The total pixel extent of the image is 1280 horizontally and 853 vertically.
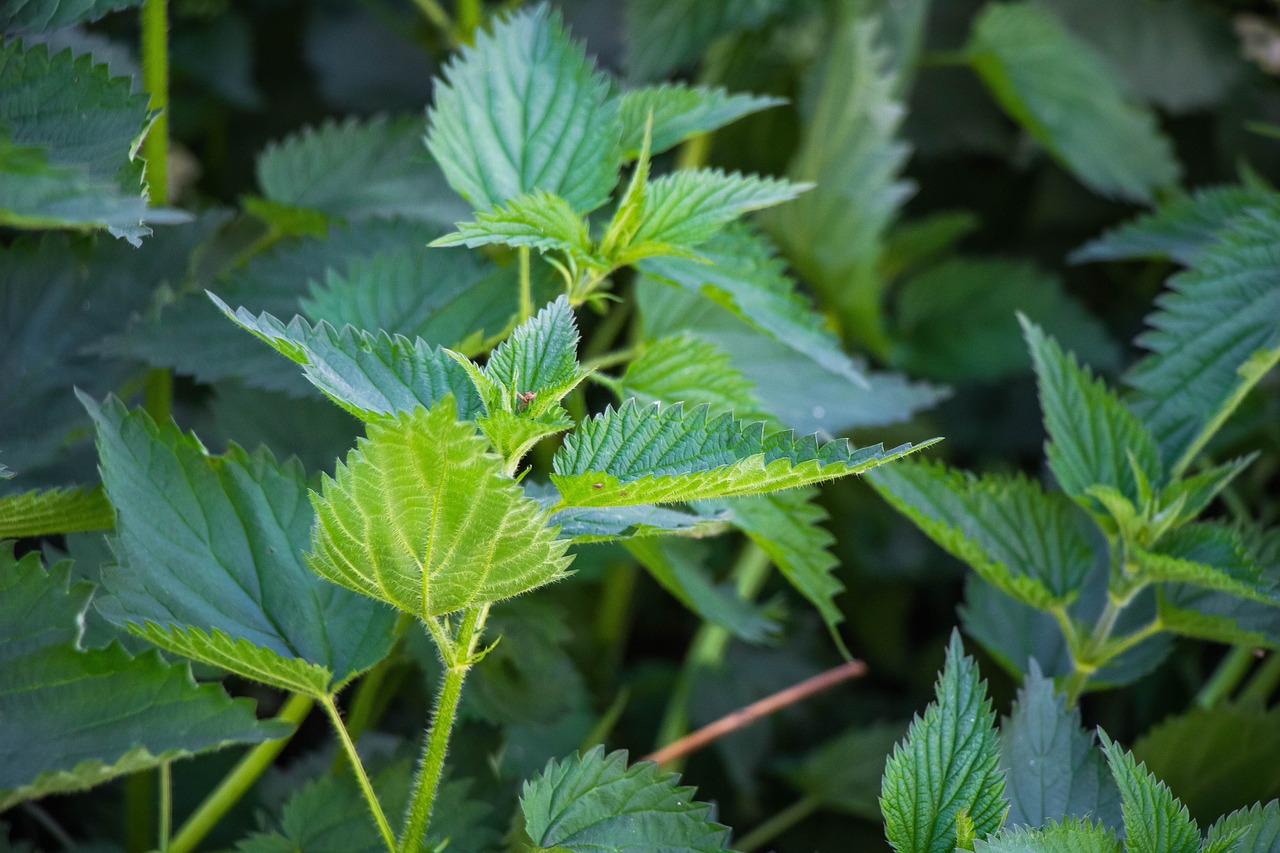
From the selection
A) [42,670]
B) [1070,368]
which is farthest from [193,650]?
[1070,368]

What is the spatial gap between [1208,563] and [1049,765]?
0.14m

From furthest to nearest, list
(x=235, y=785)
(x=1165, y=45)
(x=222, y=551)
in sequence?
(x=1165, y=45), (x=235, y=785), (x=222, y=551)

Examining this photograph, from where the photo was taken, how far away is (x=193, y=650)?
0.43 metres

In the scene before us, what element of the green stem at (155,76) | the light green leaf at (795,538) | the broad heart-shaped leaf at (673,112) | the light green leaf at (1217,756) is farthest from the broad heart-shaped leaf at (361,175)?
the light green leaf at (1217,756)

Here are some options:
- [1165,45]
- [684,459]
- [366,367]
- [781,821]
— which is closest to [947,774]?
[684,459]

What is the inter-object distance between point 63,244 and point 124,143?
0.18m

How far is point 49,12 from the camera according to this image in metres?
0.54

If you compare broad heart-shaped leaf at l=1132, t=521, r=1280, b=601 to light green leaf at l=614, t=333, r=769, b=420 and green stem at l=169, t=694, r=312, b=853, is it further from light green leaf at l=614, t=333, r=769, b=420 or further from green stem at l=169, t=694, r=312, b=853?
green stem at l=169, t=694, r=312, b=853

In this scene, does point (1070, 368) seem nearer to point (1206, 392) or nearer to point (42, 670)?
point (1206, 392)

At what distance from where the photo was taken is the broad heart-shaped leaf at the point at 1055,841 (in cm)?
41

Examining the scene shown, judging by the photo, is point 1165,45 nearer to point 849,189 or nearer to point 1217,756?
point 849,189

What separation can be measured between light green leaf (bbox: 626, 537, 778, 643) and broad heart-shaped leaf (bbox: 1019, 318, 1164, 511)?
0.20 meters

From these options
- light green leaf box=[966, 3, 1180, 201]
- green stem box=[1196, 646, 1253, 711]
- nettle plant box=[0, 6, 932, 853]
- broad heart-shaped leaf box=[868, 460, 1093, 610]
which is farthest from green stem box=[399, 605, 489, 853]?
light green leaf box=[966, 3, 1180, 201]

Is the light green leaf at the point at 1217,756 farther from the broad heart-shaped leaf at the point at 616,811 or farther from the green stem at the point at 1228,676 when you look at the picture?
the broad heart-shaped leaf at the point at 616,811
